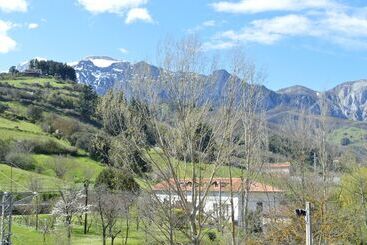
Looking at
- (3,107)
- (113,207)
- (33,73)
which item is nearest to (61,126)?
(3,107)

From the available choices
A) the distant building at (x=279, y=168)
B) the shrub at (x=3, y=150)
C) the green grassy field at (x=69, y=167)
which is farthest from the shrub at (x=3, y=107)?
the distant building at (x=279, y=168)

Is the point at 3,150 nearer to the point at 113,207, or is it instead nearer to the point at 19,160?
the point at 19,160

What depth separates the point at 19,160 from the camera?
66750mm

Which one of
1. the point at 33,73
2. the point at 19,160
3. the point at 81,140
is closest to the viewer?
the point at 19,160

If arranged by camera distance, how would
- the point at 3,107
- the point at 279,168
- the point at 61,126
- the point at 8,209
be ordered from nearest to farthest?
1. the point at 8,209
2. the point at 279,168
3. the point at 61,126
4. the point at 3,107

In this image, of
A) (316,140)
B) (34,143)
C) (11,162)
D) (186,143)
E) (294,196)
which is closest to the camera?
(186,143)

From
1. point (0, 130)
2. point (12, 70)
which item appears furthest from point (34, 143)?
point (12, 70)

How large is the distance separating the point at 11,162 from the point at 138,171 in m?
52.2

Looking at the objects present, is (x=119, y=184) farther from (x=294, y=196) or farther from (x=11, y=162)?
(x=11, y=162)

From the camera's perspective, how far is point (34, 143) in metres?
75.2

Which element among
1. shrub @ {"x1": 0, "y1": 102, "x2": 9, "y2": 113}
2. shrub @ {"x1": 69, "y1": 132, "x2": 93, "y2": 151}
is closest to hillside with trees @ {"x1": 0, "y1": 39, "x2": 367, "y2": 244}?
shrub @ {"x1": 69, "y1": 132, "x2": 93, "y2": 151}

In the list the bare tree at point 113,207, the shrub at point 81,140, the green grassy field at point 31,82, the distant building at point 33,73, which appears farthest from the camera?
the distant building at point 33,73

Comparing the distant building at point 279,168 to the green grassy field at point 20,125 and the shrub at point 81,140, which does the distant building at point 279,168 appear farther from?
the green grassy field at point 20,125

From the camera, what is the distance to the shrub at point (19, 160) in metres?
66.4
